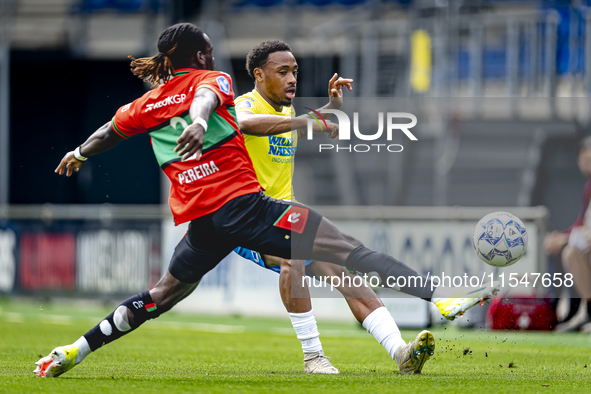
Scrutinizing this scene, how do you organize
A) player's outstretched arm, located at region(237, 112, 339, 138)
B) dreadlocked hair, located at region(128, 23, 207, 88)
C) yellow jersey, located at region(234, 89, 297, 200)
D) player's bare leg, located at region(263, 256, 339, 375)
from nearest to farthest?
dreadlocked hair, located at region(128, 23, 207, 88), player's outstretched arm, located at region(237, 112, 339, 138), player's bare leg, located at region(263, 256, 339, 375), yellow jersey, located at region(234, 89, 297, 200)

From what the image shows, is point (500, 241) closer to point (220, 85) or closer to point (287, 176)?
point (287, 176)

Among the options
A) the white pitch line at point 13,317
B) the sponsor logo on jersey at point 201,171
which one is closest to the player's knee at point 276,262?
the sponsor logo on jersey at point 201,171

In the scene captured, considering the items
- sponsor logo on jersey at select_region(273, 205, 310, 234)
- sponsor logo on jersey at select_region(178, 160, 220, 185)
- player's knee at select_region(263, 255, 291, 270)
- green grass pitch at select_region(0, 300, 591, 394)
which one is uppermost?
sponsor logo on jersey at select_region(178, 160, 220, 185)

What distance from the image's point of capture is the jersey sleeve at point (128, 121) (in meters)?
4.45

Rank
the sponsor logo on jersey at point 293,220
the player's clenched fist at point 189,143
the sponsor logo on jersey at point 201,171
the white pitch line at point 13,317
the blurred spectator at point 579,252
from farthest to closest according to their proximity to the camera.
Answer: the white pitch line at point 13,317 < the blurred spectator at point 579,252 < the sponsor logo on jersey at point 201,171 < the sponsor logo on jersey at point 293,220 < the player's clenched fist at point 189,143

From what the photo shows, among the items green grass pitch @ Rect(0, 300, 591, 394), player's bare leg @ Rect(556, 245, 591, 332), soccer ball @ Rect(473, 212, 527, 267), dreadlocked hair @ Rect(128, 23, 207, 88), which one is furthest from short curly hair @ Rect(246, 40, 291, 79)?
player's bare leg @ Rect(556, 245, 591, 332)

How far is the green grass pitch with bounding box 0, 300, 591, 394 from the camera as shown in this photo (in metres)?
3.99

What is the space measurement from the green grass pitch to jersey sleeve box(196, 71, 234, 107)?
57.3 inches

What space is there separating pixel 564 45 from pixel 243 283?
262 inches

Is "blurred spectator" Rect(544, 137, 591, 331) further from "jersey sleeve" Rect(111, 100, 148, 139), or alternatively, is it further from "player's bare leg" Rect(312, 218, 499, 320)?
"jersey sleeve" Rect(111, 100, 148, 139)

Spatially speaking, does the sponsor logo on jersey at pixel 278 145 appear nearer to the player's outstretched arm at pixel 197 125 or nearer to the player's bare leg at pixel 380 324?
the player's bare leg at pixel 380 324

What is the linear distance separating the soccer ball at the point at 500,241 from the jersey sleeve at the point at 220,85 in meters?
1.75

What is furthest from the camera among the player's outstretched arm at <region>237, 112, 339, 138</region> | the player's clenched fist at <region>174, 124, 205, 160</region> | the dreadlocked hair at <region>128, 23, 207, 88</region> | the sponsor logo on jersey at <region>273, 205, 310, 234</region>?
the player's outstretched arm at <region>237, 112, 339, 138</region>

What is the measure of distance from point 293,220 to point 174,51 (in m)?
1.17
